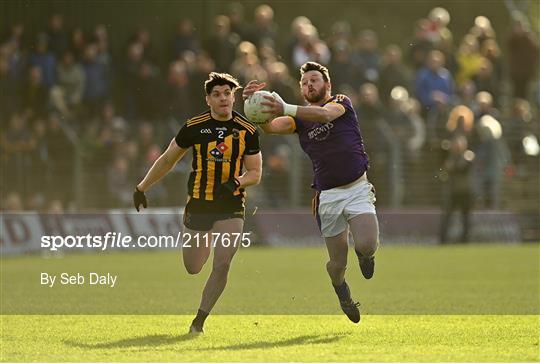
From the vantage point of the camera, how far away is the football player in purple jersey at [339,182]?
35.7 ft

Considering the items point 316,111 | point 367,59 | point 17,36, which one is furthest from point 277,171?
point 316,111

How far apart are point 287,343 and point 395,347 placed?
85cm

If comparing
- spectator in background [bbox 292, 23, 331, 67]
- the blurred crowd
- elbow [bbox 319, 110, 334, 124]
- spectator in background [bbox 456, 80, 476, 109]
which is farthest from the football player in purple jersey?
spectator in background [bbox 456, 80, 476, 109]

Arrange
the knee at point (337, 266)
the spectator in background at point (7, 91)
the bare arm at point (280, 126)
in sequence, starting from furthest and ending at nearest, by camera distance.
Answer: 1. the spectator in background at point (7, 91)
2. the knee at point (337, 266)
3. the bare arm at point (280, 126)

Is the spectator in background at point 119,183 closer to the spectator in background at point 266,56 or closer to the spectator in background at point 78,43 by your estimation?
the spectator in background at point 78,43

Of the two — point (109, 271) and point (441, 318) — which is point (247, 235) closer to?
point (109, 271)

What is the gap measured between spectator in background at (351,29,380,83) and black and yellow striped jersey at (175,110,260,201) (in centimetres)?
1232

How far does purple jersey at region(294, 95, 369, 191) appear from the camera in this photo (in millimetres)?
11039

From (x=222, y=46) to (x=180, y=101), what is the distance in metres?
1.19

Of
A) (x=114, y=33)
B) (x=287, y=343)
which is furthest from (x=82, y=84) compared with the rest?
(x=287, y=343)

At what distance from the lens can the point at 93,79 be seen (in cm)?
2164

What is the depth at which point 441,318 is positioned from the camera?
12.0 meters

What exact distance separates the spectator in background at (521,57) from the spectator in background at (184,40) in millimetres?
6686

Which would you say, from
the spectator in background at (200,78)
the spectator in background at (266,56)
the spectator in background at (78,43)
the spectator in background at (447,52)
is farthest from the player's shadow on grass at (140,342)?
the spectator in background at (447,52)
